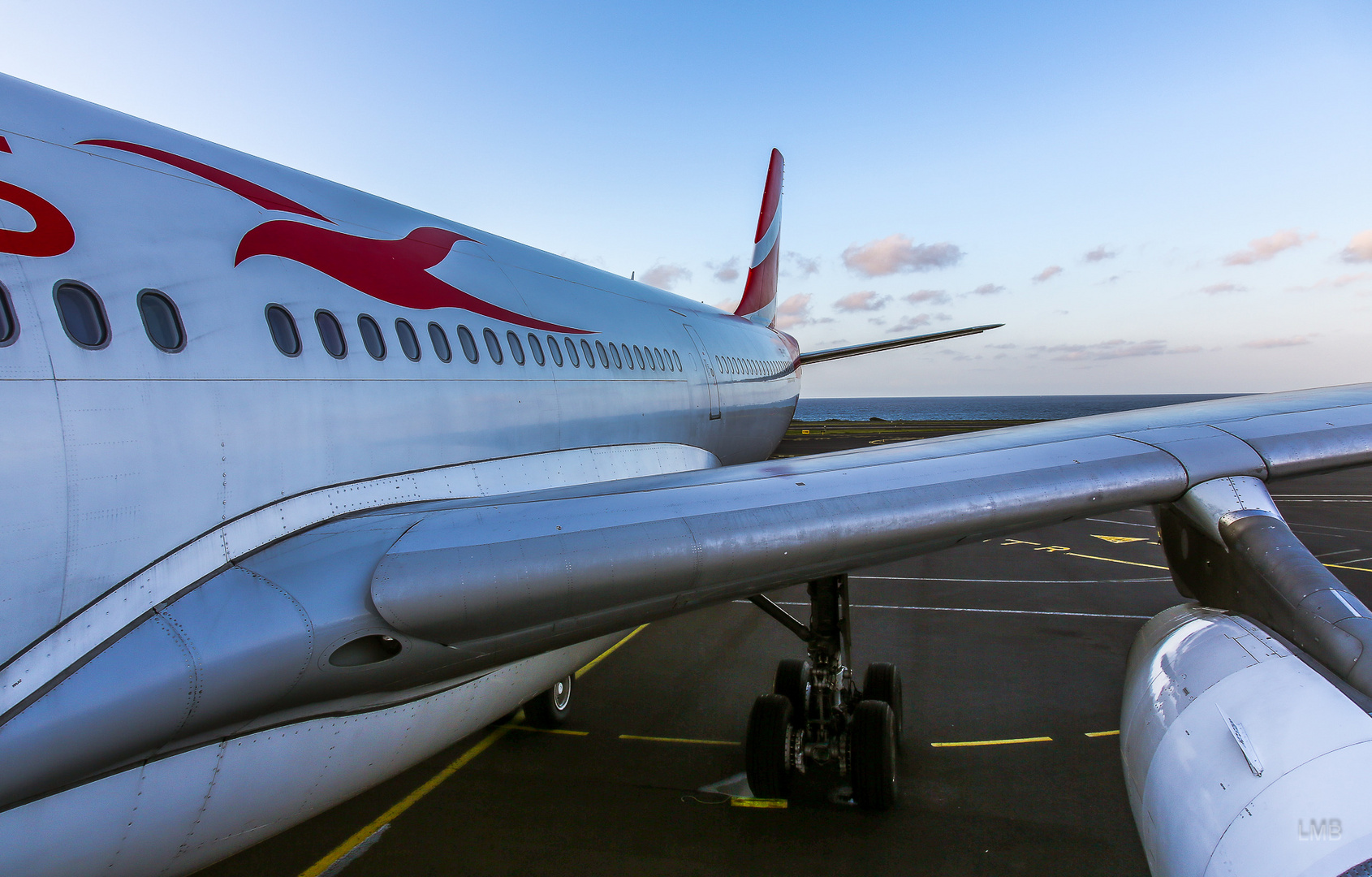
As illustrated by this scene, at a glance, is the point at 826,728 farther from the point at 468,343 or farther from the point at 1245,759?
the point at 468,343

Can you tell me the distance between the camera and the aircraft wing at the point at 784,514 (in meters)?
3.79

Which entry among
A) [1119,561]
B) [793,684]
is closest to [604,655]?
[793,684]

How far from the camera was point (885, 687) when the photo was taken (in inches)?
303

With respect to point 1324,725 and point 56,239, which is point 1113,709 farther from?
point 56,239

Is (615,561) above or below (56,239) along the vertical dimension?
below

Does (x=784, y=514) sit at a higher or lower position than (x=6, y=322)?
lower

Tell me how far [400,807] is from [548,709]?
6.15 ft

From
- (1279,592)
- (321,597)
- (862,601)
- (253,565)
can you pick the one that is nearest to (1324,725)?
(1279,592)

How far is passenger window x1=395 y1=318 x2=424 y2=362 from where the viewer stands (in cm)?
524

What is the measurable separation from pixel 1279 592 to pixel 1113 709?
4.31 meters

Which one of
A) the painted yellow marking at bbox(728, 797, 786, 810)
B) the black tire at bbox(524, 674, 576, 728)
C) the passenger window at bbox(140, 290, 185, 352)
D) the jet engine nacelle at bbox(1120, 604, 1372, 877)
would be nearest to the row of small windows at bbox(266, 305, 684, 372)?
the passenger window at bbox(140, 290, 185, 352)

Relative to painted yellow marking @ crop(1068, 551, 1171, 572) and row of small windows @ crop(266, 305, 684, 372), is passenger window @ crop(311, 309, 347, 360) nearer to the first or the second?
row of small windows @ crop(266, 305, 684, 372)

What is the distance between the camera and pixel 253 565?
3.72m

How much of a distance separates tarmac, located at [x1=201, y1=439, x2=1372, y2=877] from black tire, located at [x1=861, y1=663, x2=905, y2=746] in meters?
0.40
